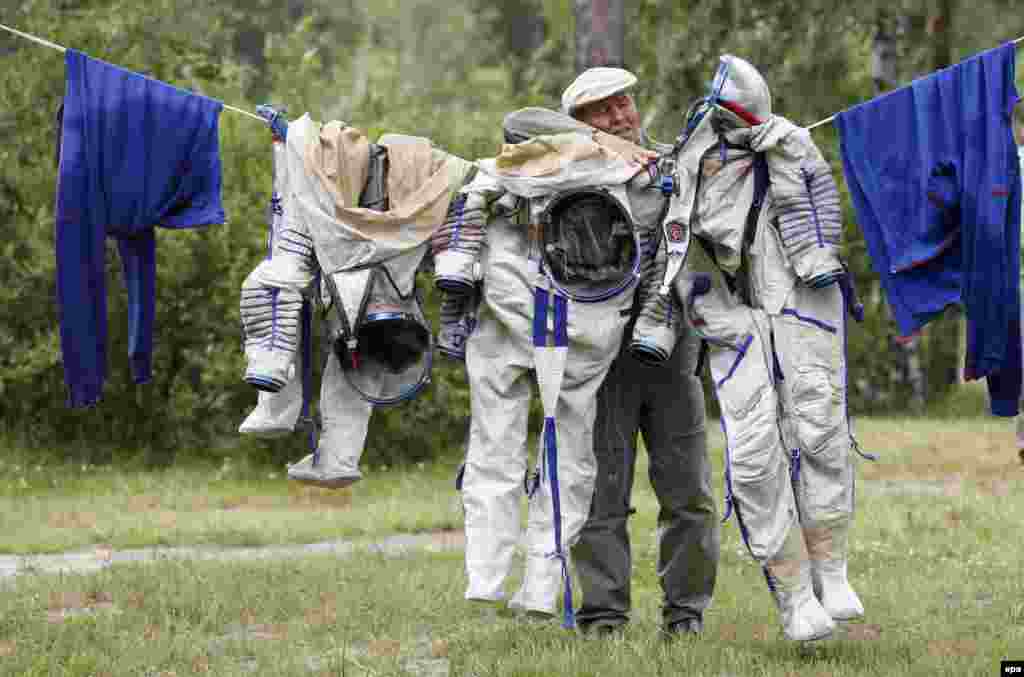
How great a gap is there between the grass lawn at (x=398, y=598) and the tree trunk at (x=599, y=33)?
12.4 feet

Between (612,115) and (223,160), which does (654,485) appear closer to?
(612,115)

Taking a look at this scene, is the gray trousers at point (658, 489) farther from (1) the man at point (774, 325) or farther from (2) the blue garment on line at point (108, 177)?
(2) the blue garment on line at point (108, 177)

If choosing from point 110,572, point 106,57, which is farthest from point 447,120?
point 110,572

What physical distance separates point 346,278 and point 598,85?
1.29 metres

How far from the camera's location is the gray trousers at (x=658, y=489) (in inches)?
277

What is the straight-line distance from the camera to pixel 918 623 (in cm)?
741

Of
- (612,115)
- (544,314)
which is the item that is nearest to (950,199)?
(612,115)

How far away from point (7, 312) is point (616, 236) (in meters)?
7.99

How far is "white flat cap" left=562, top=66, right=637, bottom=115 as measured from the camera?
22.3ft

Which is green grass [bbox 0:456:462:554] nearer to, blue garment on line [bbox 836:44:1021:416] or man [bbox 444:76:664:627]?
man [bbox 444:76:664:627]

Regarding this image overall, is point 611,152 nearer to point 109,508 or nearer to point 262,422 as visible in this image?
point 262,422

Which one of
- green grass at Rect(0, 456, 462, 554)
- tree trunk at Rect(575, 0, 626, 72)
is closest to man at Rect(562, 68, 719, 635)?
green grass at Rect(0, 456, 462, 554)

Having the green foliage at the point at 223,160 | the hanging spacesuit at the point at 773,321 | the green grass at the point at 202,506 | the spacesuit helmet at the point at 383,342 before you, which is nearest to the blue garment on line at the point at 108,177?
the spacesuit helmet at the point at 383,342

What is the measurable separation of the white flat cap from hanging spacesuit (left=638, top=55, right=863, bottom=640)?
1.48ft
